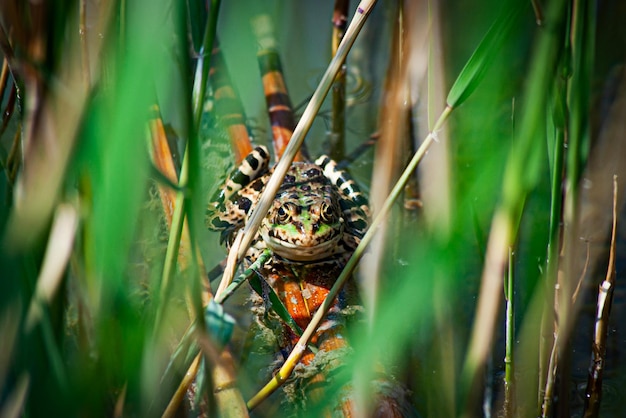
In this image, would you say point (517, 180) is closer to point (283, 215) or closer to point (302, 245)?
point (302, 245)

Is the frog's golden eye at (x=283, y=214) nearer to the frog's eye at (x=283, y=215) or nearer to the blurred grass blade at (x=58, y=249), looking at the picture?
the frog's eye at (x=283, y=215)

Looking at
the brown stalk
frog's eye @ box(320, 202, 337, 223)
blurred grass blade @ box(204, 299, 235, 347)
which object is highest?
blurred grass blade @ box(204, 299, 235, 347)

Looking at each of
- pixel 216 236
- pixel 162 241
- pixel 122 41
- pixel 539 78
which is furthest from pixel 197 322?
pixel 216 236

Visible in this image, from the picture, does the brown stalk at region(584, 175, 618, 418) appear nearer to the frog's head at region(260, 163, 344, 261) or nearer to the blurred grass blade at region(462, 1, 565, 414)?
the blurred grass blade at region(462, 1, 565, 414)

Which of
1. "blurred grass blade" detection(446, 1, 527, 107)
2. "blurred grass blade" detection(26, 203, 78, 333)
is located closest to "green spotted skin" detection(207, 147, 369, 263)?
"blurred grass blade" detection(446, 1, 527, 107)

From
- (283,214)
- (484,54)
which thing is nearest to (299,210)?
(283,214)

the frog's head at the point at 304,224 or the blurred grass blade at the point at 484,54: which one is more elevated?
the blurred grass blade at the point at 484,54

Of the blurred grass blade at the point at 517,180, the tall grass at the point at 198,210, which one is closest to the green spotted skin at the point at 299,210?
the tall grass at the point at 198,210
